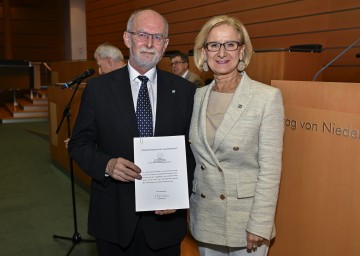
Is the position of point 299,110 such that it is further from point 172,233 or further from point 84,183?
point 84,183

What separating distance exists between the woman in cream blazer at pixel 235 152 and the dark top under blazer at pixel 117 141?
0.11 meters

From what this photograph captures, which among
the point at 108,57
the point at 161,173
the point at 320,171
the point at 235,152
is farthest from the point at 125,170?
the point at 108,57

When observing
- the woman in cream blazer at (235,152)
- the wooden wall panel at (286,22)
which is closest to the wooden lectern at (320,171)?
the woman in cream blazer at (235,152)

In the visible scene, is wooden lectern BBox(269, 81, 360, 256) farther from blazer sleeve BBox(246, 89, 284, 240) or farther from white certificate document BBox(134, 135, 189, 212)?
white certificate document BBox(134, 135, 189, 212)

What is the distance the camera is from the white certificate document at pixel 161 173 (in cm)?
142

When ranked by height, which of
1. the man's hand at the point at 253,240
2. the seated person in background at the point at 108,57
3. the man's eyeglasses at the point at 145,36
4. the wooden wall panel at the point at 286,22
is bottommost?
the man's hand at the point at 253,240

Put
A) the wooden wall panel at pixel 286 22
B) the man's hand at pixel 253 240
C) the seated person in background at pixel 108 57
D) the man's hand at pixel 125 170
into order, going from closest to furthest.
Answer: the man's hand at pixel 125 170
the man's hand at pixel 253 240
the seated person in background at pixel 108 57
the wooden wall panel at pixel 286 22

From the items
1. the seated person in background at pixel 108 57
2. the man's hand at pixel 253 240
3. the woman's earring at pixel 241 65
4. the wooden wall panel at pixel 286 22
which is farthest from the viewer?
the wooden wall panel at pixel 286 22

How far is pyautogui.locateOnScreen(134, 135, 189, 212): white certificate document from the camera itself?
1425 mm

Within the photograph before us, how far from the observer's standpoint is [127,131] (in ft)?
4.98

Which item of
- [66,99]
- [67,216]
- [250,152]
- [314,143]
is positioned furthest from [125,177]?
[66,99]

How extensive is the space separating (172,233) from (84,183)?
10.8ft

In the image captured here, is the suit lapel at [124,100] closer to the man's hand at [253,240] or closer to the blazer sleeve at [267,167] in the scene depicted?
the blazer sleeve at [267,167]

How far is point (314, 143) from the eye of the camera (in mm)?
1743
